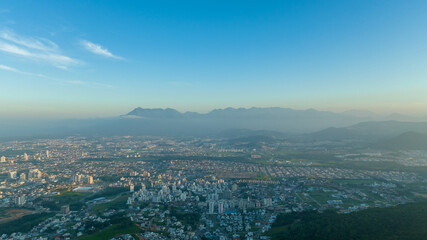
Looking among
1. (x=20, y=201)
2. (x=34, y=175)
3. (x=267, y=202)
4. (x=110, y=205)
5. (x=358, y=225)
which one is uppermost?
(x=358, y=225)

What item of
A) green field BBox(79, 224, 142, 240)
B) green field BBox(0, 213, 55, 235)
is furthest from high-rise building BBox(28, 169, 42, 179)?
green field BBox(79, 224, 142, 240)

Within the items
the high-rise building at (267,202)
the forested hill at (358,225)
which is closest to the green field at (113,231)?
the forested hill at (358,225)

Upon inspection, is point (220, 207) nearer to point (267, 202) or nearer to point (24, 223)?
point (267, 202)

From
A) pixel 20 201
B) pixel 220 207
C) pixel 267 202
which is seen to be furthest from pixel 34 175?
pixel 267 202

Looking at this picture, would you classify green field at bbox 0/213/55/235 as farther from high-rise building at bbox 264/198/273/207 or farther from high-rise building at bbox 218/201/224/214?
high-rise building at bbox 264/198/273/207

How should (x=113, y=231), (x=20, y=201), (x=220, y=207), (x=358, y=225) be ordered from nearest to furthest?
1. (x=358, y=225)
2. (x=113, y=231)
3. (x=220, y=207)
4. (x=20, y=201)

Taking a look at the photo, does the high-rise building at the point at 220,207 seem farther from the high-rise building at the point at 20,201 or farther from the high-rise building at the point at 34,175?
the high-rise building at the point at 34,175

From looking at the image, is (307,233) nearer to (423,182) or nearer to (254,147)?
(423,182)

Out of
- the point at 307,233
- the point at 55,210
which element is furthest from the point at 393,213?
the point at 55,210
